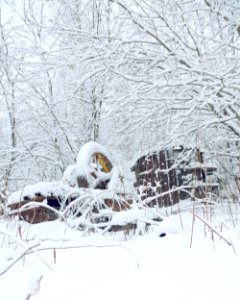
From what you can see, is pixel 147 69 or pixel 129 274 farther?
pixel 147 69

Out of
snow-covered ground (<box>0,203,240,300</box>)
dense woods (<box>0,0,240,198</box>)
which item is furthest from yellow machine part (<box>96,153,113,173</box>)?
snow-covered ground (<box>0,203,240,300</box>)

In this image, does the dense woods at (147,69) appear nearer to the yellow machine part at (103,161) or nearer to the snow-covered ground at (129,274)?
the yellow machine part at (103,161)

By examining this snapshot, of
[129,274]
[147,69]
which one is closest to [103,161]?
[147,69]

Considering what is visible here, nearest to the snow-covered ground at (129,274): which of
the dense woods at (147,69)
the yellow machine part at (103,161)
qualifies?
the dense woods at (147,69)

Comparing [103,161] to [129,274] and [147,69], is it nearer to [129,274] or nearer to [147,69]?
[147,69]

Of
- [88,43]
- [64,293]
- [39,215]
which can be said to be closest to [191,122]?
[88,43]

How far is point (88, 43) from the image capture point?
213 inches

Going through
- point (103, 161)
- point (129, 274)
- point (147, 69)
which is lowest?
point (129, 274)

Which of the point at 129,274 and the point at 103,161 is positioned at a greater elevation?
the point at 103,161

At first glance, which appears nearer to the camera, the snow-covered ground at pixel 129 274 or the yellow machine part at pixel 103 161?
the snow-covered ground at pixel 129 274

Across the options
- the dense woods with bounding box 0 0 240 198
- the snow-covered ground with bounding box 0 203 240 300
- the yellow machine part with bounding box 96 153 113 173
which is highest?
the dense woods with bounding box 0 0 240 198

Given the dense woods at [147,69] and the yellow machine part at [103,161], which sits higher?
the dense woods at [147,69]

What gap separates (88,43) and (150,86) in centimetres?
119

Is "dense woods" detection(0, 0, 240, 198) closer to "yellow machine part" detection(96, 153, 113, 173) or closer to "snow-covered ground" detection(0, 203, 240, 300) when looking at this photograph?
"yellow machine part" detection(96, 153, 113, 173)
